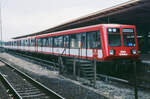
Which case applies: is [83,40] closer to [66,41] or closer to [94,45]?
[94,45]

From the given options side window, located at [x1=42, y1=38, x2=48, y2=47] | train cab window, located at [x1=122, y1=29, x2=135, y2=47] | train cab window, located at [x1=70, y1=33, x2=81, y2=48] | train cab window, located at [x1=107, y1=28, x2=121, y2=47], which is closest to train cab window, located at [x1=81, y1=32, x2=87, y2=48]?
train cab window, located at [x1=70, y1=33, x2=81, y2=48]

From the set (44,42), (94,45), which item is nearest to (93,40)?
(94,45)

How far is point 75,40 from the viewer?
48.0ft

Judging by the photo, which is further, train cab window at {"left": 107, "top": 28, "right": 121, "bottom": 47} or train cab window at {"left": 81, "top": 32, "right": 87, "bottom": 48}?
train cab window at {"left": 81, "top": 32, "right": 87, "bottom": 48}

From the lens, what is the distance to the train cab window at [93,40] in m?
11.8

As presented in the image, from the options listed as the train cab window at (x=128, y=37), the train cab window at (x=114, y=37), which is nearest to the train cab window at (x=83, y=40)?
the train cab window at (x=114, y=37)

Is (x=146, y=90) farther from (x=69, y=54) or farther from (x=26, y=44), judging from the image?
(x=26, y=44)

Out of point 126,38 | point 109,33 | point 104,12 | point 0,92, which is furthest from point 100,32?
point 0,92

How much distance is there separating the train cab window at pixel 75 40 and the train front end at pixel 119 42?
2.91 m

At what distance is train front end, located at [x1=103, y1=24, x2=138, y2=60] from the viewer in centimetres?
1137

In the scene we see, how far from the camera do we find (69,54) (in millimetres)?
15625

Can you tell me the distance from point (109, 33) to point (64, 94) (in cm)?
478

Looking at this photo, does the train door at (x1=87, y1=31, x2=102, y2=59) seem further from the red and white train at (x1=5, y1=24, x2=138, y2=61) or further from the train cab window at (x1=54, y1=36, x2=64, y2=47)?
the train cab window at (x1=54, y1=36, x2=64, y2=47)

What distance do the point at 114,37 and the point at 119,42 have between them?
16.5 inches
